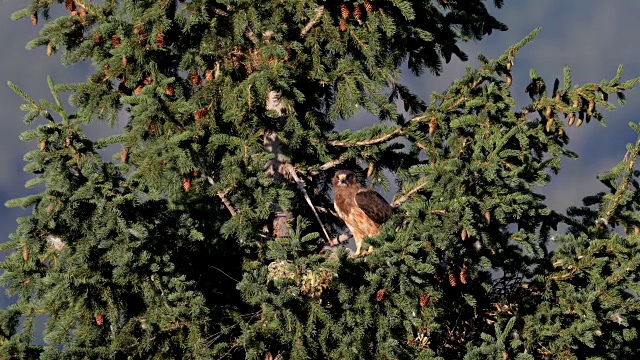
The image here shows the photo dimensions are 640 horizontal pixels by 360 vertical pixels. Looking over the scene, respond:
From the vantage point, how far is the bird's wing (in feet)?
32.1

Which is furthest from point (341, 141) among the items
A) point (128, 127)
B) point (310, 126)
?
point (128, 127)

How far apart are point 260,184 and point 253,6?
6.41 ft

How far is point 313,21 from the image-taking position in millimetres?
9328

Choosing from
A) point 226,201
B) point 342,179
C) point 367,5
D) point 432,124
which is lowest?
point 226,201

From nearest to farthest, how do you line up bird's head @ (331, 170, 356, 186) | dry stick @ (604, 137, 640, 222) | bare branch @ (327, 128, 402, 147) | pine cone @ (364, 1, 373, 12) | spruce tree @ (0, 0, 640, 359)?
spruce tree @ (0, 0, 640, 359)
pine cone @ (364, 1, 373, 12)
dry stick @ (604, 137, 640, 222)
bare branch @ (327, 128, 402, 147)
bird's head @ (331, 170, 356, 186)

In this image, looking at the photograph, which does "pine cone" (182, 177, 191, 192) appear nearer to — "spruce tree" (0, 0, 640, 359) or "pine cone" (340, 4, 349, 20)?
"spruce tree" (0, 0, 640, 359)

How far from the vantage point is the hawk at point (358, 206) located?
9797 millimetres

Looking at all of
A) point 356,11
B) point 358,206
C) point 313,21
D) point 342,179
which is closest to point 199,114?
point 313,21

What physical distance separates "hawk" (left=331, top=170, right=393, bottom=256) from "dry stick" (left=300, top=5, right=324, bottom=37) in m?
1.62

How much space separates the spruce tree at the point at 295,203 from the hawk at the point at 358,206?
184 millimetres

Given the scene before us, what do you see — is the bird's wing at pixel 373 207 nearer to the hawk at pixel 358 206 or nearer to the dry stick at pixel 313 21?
the hawk at pixel 358 206

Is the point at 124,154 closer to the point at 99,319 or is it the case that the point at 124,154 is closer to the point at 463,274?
the point at 99,319

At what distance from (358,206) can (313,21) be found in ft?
6.64

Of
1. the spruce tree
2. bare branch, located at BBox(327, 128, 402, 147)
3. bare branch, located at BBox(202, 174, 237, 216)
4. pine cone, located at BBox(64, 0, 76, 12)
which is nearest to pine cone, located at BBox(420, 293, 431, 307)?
the spruce tree
